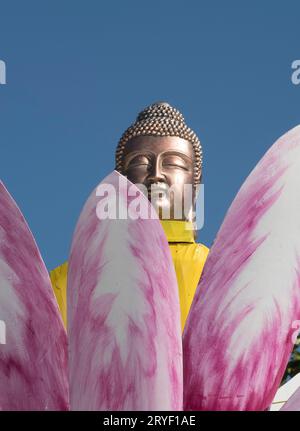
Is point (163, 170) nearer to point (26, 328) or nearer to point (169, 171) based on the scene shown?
point (169, 171)

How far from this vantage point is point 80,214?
10.1 feet

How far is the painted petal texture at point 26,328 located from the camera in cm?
303

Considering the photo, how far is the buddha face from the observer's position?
5.11m

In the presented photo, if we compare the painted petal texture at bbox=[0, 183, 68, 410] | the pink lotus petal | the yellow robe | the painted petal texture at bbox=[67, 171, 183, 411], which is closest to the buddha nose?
the yellow robe

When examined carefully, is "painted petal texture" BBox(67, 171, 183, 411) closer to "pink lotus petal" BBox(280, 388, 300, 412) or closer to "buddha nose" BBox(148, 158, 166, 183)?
"pink lotus petal" BBox(280, 388, 300, 412)

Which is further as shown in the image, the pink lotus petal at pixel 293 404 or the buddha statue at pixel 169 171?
the buddha statue at pixel 169 171

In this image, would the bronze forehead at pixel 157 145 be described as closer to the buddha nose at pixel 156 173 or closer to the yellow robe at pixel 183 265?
the buddha nose at pixel 156 173

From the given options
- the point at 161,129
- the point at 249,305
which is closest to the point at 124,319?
the point at 249,305

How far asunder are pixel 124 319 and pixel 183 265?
187 centimetres

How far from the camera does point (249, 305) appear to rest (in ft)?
9.68

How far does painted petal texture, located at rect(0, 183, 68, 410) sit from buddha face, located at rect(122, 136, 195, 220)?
1.94m

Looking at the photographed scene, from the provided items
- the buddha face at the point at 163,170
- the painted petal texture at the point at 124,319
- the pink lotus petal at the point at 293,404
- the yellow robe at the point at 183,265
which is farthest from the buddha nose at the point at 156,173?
the pink lotus petal at the point at 293,404

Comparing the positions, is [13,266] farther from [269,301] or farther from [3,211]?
[269,301]

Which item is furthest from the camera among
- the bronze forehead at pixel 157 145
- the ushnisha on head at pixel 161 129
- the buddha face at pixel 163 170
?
the ushnisha on head at pixel 161 129
